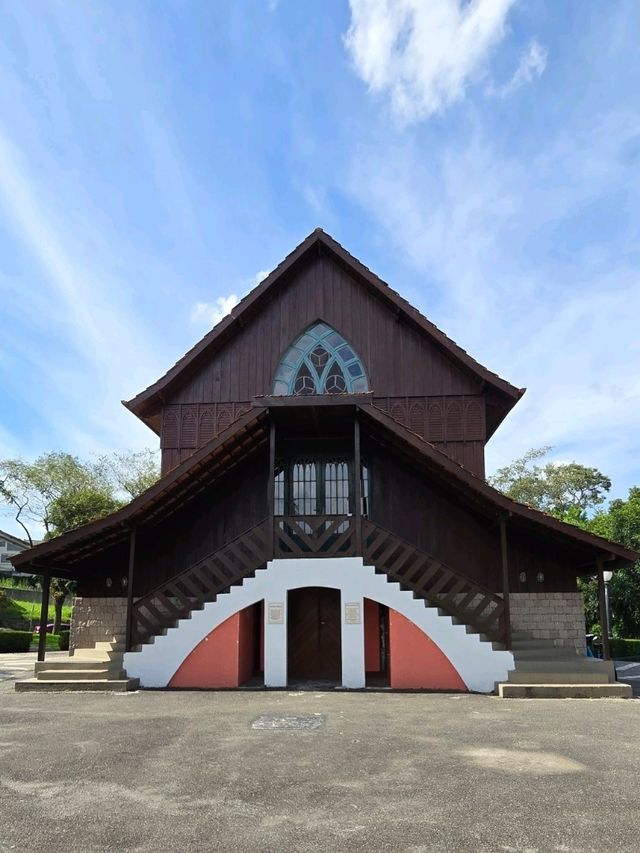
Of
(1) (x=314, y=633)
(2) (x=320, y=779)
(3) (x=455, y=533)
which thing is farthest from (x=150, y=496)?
(2) (x=320, y=779)

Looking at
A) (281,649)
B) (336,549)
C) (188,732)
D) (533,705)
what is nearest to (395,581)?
(336,549)

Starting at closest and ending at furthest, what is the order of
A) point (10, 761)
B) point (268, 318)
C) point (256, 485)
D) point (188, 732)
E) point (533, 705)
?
point (10, 761) < point (188, 732) < point (533, 705) < point (256, 485) < point (268, 318)

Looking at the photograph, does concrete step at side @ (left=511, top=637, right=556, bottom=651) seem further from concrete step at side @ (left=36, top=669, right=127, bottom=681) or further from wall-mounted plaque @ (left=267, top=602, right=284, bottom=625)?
concrete step at side @ (left=36, top=669, right=127, bottom=681)

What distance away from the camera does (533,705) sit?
34.5 feet

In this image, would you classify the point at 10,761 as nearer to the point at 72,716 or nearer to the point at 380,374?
the point at 72,716

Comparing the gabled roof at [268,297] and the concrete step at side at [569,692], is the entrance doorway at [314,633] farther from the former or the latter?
the gabled roof at [268,297]

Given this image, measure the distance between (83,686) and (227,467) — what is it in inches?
201

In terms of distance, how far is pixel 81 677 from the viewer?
12680mm

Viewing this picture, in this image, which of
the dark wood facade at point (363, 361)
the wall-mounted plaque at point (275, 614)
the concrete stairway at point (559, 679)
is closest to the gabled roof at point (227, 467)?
the dark wood facade at point (363, 361)

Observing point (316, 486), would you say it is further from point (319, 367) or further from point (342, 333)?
point (342, 333)

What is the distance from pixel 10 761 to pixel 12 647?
26500 millimetres

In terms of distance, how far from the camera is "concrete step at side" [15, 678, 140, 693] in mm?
12383

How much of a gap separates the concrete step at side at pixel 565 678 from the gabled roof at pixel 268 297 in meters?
6.15

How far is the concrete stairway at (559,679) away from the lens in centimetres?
1146
